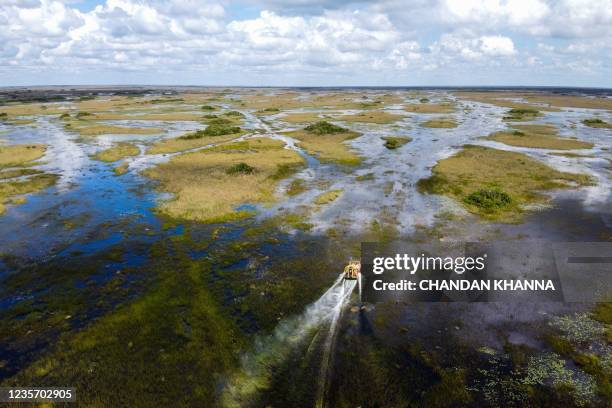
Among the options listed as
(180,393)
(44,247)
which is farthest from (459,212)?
(44,247)

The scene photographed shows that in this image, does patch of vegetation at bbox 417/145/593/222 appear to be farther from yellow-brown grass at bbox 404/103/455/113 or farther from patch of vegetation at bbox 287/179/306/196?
yellow-brown grass at bbox 404/103/455/113

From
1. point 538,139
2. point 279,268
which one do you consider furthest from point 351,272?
point 538,139

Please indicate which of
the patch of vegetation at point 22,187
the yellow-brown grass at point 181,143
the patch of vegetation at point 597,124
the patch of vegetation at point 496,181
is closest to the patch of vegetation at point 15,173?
the patch of vegetation at point 22,187

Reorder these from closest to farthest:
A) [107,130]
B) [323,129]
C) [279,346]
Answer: [279,346] < [323,129] < [107,130]

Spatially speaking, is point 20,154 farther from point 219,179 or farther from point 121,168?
point 219,179

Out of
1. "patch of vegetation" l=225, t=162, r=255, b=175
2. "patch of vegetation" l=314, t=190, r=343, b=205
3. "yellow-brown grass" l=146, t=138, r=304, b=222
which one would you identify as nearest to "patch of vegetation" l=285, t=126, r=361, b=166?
"yellow-brown grass" l=146, t=138, r=304, b=222
